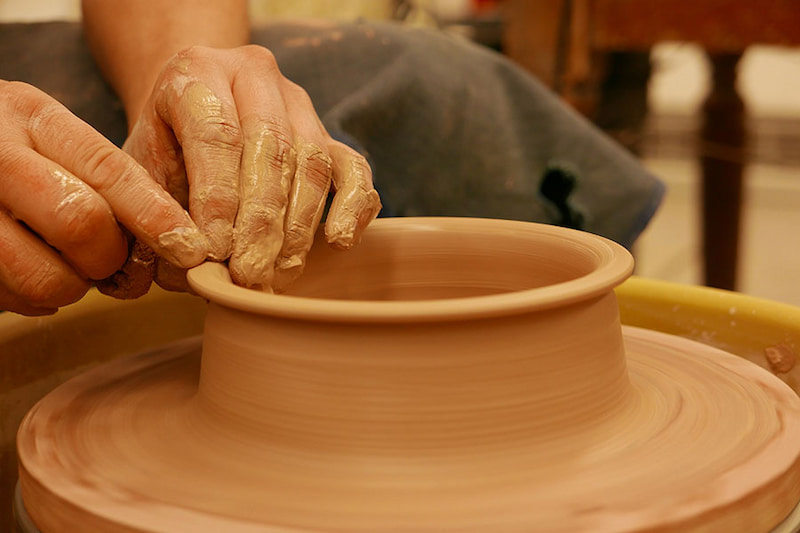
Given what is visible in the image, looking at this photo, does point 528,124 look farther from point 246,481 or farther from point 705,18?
point 246,481

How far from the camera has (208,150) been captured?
0.73m

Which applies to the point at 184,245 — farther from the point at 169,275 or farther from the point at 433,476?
the point at 433,476

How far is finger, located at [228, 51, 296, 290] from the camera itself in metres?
0.72

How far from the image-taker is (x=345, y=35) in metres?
1.33

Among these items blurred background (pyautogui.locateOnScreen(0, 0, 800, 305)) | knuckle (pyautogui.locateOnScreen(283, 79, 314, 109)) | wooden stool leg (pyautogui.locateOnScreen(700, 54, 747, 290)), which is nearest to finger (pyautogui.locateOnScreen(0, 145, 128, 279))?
knuckle (pyautogui.locateOnScreen(283, 79, 314, 109))

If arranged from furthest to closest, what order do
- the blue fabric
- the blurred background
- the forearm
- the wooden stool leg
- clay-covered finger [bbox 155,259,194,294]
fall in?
the wooden stool leg, the blurred background, the blue fabric, the forearm, clay-covered finger [bbox 155,259,194,294]

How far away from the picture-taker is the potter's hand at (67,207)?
699 mm

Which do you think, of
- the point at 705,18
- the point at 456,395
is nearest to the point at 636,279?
the point at 456,395

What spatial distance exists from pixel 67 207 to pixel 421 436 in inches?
13.4

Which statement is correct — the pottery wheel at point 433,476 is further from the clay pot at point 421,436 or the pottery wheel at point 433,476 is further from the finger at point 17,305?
the finger at point 17,305

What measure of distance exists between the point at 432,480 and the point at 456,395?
2.3 inches

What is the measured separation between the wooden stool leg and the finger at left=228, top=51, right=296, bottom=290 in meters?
1.70

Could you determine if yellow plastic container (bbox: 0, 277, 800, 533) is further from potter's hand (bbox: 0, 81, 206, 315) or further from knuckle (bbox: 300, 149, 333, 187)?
knuckle (bbox: 300, 149, 333, 187)

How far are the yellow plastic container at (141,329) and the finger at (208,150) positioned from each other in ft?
1.03
